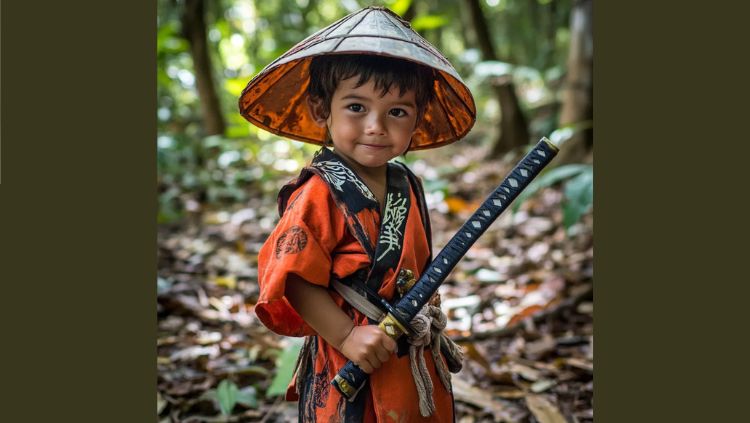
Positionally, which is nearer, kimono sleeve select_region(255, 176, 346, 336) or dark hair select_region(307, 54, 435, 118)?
kimono sleeve select_region(255, 176, 346, 336)

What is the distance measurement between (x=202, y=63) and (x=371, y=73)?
→ 563cm

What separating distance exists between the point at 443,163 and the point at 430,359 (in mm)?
7138

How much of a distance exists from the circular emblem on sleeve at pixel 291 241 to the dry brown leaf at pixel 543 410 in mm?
1742

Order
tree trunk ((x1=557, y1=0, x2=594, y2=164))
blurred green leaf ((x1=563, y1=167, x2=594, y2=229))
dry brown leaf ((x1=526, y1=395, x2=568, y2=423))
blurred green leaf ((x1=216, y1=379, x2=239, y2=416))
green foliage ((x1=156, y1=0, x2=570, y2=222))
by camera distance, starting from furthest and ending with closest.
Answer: green foliage ((x1=156, y1=0, x2=570, y2=222))
tree trunk ((x1=557, y1=0, x2=594, y2=164))
blurred green leaf ((x1=563, y1=167, x2=594, y2=229))
dry brown leaf ((x1=526, y1=395, x2=568, y2=423))
blurred green leaf ((x1=216, y1=379, x2=239, y2=416))

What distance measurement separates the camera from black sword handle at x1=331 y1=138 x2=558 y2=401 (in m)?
1.83

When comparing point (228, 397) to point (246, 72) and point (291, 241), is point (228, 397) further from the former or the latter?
point (246, 72)

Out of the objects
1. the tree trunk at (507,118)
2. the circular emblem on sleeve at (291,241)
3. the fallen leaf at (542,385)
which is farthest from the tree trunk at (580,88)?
the circular emblem on sleeve at (291,241)

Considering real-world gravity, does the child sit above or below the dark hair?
below

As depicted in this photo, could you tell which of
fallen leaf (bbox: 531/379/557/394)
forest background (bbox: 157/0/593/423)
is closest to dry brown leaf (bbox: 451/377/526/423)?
forest background (bbox: 157/0/593/423)

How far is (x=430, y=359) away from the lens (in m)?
2.03

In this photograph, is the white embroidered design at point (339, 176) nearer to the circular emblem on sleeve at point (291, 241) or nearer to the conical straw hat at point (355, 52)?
the circular emblem on sleeve at point (291, 241)

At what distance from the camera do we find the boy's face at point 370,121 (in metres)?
1.90

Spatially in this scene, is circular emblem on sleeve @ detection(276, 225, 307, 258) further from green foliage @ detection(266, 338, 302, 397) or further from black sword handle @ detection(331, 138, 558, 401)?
green foliage @ detection(266, 338, 302, 397)

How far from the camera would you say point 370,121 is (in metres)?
1.90
